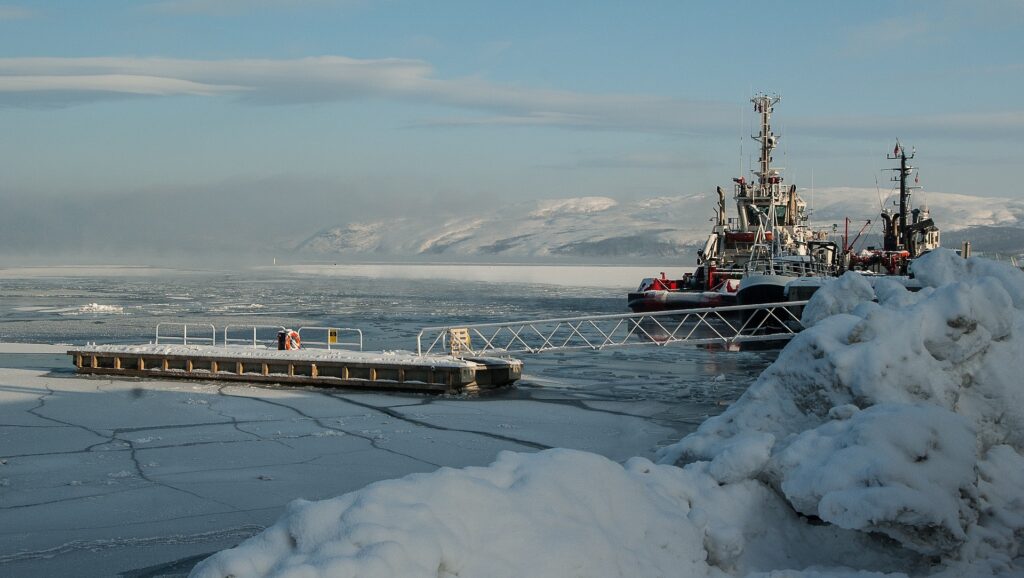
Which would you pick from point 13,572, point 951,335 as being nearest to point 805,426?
point 951,335

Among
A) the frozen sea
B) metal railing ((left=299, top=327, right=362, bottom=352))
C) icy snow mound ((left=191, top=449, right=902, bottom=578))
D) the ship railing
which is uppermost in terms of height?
the ship railing

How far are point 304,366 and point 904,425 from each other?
18.0m

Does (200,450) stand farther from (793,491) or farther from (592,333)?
(592,333)

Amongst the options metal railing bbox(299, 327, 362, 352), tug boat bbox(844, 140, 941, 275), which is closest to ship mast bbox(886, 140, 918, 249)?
tug boat bbox(844, 140, 941, 275)

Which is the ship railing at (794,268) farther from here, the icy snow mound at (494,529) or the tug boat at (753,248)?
the icy snow mound at (494,529)

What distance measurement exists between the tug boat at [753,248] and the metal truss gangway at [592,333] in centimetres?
182

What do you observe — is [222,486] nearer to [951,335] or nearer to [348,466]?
[348,466]

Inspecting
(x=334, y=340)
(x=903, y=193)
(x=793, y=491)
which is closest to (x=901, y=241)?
(x=903, y=193)

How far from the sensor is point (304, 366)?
82.6 feet

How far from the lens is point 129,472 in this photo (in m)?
14.1

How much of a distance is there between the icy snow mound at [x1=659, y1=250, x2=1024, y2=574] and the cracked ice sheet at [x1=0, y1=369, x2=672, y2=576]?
446 centimetres

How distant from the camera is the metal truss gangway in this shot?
26.4 m

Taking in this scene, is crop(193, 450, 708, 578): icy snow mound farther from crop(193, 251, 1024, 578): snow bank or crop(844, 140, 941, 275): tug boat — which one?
crop(844, 140, 941, 275): tug boat

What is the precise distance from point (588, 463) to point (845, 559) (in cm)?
270
